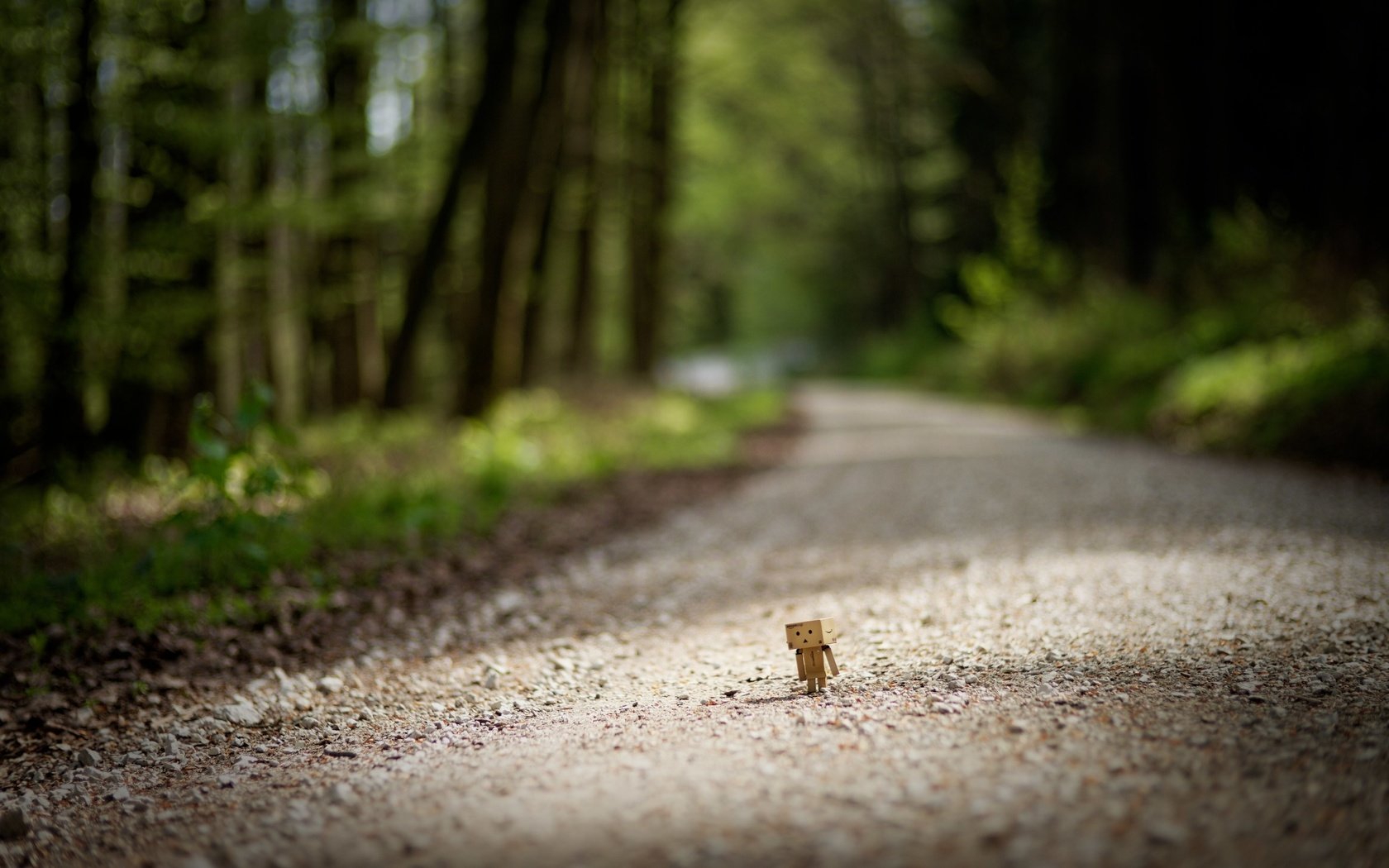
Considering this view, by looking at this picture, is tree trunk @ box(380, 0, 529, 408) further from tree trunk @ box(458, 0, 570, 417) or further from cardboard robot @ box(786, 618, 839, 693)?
cardboard robot @ box(786, 618, 839, 693)

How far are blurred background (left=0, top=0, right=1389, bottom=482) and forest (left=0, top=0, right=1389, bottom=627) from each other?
6cm

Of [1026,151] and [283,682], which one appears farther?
[1026,151]

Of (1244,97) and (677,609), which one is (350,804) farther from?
(1244,97)

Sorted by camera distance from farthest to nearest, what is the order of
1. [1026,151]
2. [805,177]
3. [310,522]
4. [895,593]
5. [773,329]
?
[773,329]
[805,177]
[1026,151]
[310,522]
[895,593]

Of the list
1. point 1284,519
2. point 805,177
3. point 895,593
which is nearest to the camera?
point 895,593

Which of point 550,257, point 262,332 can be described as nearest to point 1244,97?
point 550,257

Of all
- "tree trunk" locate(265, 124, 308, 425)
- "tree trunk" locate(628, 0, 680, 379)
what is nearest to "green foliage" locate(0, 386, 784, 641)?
"tree trunk" locate(265, 124, 308, 425)

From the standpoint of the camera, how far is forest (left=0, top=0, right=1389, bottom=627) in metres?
8.29

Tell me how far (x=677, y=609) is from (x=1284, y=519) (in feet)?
13.7

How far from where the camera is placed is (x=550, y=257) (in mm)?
15750

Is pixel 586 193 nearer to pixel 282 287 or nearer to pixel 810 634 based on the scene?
pixel 282 287

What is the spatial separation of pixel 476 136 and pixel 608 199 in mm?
7744

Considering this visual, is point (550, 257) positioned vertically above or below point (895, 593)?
above

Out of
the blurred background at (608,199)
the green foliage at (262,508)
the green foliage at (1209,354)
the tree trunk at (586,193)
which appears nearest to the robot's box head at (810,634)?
the green foliage at (262,508)
